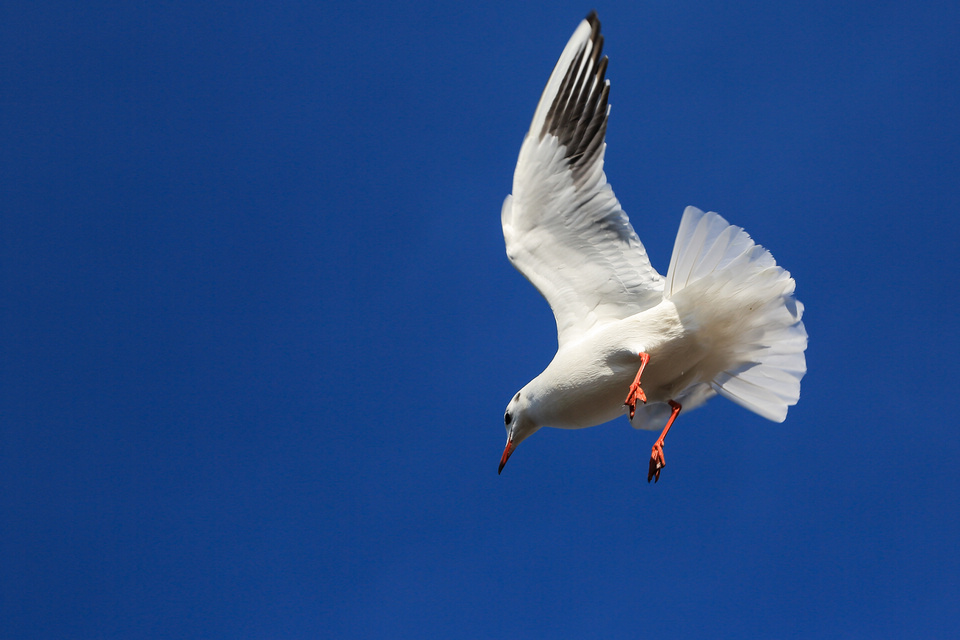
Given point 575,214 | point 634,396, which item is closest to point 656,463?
point 634,396

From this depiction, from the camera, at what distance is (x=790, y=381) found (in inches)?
180

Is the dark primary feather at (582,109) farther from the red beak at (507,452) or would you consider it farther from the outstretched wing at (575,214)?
the red beak at (507,452)

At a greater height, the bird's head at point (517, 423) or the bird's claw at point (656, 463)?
the bird's head at point (517, 423)

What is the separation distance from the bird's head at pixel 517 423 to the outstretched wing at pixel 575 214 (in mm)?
462

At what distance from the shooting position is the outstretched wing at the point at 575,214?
4699mm

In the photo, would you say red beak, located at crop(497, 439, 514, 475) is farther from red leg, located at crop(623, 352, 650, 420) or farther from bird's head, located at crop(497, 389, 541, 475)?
red leg, located at crop(623, 352, 650, 420)

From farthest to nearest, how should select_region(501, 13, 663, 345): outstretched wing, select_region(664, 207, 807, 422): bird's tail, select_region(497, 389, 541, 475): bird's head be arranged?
1. select_region(497, 389, 541, 475): bird's head
2. select_region(501, 13, 663, 345): outstretched wing
3. select_region(664, 207, 807, 422): bird's tail

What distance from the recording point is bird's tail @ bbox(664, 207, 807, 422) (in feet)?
13.9

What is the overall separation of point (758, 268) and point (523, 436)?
170cm

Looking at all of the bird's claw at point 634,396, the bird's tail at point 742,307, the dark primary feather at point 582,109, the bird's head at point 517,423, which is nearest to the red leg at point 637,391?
the bird's claw at point 634,396

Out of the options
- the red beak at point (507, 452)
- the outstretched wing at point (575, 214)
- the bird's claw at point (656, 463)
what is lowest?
the bird's claw at point (656, 463)

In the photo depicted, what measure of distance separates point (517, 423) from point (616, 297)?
3.14 ft

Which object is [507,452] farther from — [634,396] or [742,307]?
[742,307]

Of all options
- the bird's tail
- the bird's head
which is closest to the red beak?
the bird's head
